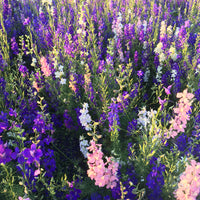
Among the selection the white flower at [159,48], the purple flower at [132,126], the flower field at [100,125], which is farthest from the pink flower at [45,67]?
the white flower at [159,48]

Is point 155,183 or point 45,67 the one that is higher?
point 45,67

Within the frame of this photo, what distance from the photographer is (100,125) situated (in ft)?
6.79

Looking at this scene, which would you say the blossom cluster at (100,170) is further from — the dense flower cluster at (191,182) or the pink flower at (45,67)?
the pink flower at (45,67)

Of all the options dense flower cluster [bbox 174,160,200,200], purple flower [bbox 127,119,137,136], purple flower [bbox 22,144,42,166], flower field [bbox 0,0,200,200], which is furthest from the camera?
purple flower [bbox 127,119,137,136]

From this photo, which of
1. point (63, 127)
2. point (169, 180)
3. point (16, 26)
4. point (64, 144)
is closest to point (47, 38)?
point (16, 26)

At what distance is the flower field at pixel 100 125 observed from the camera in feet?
4.36

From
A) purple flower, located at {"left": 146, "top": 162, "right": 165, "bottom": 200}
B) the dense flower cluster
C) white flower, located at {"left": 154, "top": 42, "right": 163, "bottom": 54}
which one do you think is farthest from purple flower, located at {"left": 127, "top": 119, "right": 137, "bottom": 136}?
white flower, located at {"left": 154, "top": 42, "right": 163, "bottom": 54}

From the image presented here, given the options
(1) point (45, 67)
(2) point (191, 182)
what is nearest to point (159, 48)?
(1) point (45, 67)

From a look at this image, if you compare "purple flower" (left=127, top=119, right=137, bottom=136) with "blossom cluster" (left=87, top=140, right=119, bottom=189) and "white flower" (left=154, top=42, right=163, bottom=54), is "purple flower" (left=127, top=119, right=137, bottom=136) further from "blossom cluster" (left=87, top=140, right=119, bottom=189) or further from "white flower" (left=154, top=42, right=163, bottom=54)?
"white flower" (left=154, top=42, right=163, bottom=54)

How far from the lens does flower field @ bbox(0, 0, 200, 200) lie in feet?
4.36

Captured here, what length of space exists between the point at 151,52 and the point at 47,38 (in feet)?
5.50

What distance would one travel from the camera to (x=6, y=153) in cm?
119

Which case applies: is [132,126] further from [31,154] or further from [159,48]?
[159,48]

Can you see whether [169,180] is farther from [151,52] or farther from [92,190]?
[151,52]
